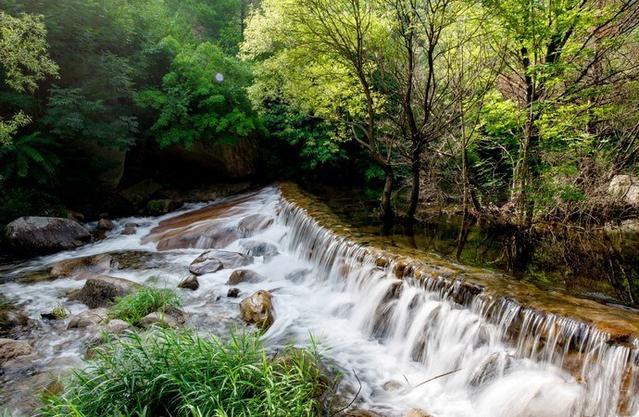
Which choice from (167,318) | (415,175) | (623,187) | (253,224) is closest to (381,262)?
(415,175)

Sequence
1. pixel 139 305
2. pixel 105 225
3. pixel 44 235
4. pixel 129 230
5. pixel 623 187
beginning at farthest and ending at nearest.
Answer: pixel 105 225
pixel 129 230
pixel 44 235
pixel 623 187
pixel 139 305

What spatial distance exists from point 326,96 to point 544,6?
18.4ft

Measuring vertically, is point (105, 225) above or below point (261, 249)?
below

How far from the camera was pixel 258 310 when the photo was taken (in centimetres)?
681

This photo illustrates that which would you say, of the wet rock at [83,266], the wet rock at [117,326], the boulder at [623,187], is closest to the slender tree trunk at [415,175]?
the boulder at [623,187]

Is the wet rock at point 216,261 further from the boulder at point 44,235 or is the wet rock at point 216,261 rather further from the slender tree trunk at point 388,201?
the boulder at point 44,235

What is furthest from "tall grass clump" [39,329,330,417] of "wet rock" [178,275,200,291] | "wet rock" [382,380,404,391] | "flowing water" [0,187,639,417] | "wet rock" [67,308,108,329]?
"wet rock" [178,275,200,291]

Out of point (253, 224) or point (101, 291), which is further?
point (253, 224)

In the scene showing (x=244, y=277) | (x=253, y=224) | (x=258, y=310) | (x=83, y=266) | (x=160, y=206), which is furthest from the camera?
(x=160, y=206)

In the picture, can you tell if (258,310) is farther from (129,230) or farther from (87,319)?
(129,230)

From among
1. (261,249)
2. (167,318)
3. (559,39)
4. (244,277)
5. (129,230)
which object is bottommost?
(167,318)

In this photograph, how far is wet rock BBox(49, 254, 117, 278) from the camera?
29.8ft

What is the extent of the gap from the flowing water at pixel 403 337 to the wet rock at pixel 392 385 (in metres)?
0.01

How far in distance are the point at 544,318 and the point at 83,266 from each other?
31.8ft
